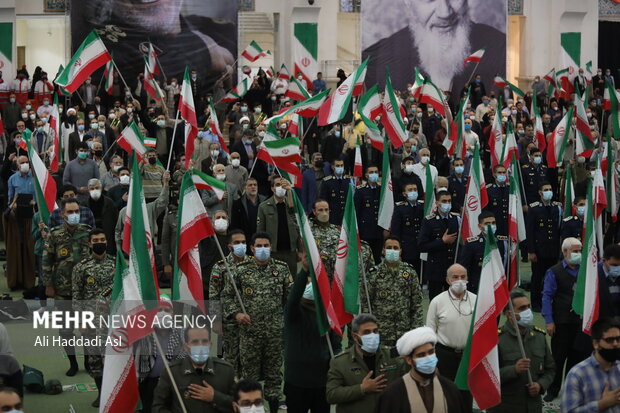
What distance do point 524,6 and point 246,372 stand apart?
106 feet

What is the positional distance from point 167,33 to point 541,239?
22.8 metres

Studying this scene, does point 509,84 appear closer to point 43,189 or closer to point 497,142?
point 497,142

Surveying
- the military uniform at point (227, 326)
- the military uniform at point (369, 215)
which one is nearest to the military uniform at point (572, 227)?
the military uniform at point (369, 215)

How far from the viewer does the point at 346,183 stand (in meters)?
18.8

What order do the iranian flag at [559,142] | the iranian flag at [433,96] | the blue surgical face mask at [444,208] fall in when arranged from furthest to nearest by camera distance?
the iranian flag at [433,96]
the iranian flag at [559,142]
the blue surgical face mask at [444,208]

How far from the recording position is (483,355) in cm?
918

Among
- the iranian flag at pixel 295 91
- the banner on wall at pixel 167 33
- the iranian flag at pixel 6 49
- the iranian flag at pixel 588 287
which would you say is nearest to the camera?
the iranian flag at pixel 588 287

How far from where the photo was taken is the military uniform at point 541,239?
16078 millimetres

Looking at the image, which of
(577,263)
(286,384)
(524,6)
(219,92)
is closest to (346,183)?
(577,263)

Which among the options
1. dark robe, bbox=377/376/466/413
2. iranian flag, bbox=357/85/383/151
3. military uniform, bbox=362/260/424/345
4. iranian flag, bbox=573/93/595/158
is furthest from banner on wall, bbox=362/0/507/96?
dark robe, bbox=377/376/466/413

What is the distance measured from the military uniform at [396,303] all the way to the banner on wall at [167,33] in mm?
25243

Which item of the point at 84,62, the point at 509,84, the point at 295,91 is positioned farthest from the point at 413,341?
the point at 509,84

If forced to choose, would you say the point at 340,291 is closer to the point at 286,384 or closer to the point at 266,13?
the point at 286,384

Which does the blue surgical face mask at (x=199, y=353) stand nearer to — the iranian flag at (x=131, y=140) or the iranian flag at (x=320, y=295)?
the iranian flag at (x=320, y=295)
